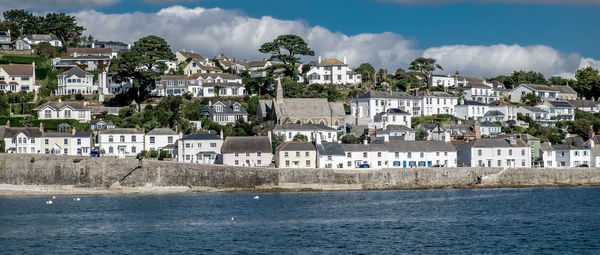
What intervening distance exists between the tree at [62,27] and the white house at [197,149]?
174ft

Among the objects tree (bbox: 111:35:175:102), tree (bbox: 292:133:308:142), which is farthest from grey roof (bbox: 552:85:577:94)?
tree (bbox: 111:35:175:102)

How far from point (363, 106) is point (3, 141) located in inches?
1622

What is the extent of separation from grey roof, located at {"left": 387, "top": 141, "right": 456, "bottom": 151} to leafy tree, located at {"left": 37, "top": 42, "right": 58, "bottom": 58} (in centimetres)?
5728

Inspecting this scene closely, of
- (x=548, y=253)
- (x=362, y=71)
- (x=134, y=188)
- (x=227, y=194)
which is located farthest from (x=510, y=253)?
(x=362, y=71)

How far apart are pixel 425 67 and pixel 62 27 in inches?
2234

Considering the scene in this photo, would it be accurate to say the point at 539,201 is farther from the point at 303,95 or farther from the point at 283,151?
the point at 303,95

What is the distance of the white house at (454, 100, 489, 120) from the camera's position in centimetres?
9628

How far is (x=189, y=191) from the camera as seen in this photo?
64375mm

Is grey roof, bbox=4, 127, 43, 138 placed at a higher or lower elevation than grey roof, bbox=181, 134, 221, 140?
higher

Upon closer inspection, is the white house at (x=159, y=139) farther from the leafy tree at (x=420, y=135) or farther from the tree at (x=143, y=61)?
the leafy tree at (x=420, y=135)

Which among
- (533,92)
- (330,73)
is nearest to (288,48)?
(330,73)

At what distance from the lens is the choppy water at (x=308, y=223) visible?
124 ft

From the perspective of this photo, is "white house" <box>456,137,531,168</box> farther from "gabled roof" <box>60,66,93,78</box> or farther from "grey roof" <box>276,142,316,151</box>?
"gabled roof" <box>60,66,93,78</box>

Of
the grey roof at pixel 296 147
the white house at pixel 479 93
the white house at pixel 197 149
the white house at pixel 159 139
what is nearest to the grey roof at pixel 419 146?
the grey roof at pixel 296 147
